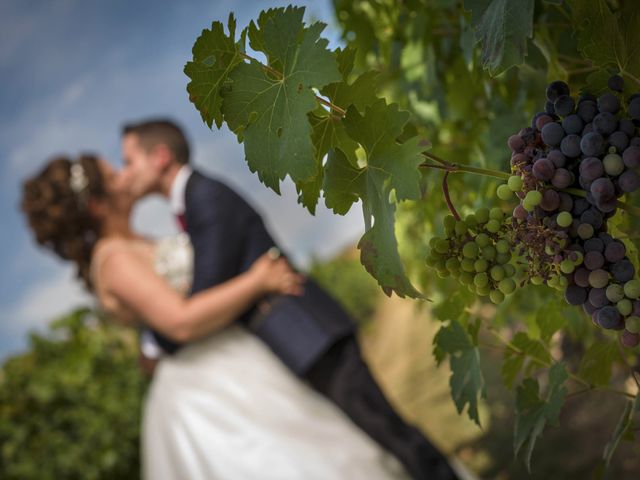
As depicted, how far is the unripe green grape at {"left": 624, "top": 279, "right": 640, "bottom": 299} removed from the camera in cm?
42

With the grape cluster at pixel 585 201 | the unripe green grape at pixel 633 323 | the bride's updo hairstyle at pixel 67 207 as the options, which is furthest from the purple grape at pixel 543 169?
the bride's updo hairstyle at pixel 67 207

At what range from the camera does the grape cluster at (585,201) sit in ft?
1.39

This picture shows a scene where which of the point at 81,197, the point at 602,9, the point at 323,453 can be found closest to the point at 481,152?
the point at 602,9

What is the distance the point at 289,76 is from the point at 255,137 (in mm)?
50

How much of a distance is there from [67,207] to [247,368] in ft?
3.27

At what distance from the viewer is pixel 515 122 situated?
34.6 inches

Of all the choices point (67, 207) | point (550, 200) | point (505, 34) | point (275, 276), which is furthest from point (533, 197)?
point (67, 207)

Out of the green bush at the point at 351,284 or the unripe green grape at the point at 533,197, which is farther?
the green bush at the point at 351,284

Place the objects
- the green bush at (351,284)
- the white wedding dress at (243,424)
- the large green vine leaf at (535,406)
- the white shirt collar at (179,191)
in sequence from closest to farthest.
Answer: the large green vine leaf at (535,406)
the white wedding dress at (243,424)
the white shirt collar at (179,191)
the green bush at (351,284)

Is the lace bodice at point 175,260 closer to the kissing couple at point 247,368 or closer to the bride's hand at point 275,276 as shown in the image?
the kissing couple at point 247,368

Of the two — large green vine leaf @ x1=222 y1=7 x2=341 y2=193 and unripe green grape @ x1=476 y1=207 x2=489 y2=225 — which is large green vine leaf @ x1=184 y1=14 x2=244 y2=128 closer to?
large green vine leaf @ x1=222 y1=7 x2=341 y2=193

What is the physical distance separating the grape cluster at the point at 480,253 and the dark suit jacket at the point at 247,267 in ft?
4.95

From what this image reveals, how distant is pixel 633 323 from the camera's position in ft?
1.41

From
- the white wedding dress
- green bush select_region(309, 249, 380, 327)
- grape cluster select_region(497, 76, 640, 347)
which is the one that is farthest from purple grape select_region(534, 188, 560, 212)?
green bush select_region(309, 249, 380, 327)
